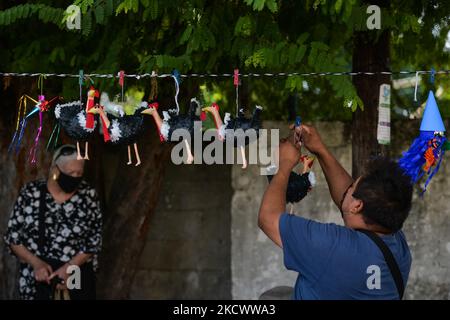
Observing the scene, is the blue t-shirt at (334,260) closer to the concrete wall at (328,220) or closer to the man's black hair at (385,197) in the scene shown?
the man's black hair at (385,197)

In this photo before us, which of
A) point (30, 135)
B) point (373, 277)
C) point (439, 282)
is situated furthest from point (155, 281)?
point (373, 277)

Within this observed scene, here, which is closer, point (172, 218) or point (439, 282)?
point (439, 282)

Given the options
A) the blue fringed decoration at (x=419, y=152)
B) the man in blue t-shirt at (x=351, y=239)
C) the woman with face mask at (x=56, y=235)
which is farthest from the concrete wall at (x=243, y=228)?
the man in blue t-shirt at (x=351, y=239)

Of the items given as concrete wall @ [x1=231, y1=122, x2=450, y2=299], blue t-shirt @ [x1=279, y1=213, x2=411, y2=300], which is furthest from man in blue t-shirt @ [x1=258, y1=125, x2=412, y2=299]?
concrete wall @ [x1=231, y1=122, x2=450, y2=299]

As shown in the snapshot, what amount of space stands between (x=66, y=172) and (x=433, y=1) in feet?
8.30

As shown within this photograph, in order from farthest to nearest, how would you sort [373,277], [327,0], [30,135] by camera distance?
[30,135]
[327,0]
[373,277]

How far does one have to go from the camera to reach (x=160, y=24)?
15.8 feet

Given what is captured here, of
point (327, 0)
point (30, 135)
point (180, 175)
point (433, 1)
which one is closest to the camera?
point (327, 0)

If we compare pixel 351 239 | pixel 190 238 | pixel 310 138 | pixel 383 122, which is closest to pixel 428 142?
pixel 383 122

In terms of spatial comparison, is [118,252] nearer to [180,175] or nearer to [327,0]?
[180,175]

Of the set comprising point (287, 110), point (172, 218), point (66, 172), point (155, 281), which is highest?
point (287, 110)

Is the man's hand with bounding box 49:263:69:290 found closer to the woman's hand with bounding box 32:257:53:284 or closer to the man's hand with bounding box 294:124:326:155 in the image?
the woman's hand with bounding box 32:257:53:284

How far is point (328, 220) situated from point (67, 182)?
2025 millimetres

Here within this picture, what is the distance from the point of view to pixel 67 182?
4969 millimetres
